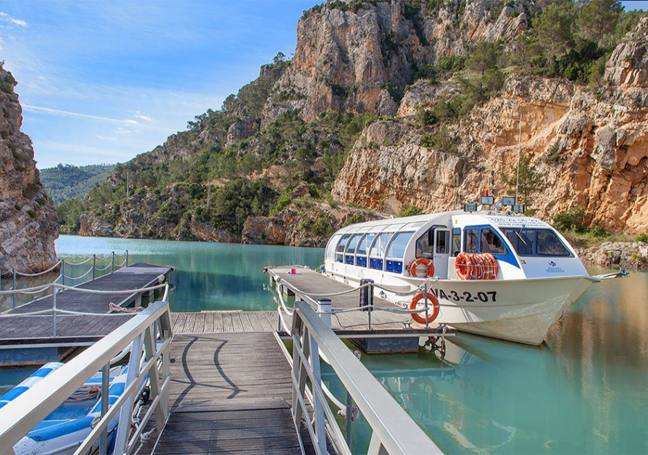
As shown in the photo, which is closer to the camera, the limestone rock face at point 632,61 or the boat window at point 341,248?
the boat window at point 341,248

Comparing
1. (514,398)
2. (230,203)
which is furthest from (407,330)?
(230,203)

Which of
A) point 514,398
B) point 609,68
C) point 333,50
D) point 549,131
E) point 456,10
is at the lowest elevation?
point 514,398

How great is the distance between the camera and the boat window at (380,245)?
17.0m

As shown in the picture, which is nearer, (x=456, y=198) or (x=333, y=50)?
(x=456, y=198)

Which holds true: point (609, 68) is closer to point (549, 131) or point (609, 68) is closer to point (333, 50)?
point (549, 131)

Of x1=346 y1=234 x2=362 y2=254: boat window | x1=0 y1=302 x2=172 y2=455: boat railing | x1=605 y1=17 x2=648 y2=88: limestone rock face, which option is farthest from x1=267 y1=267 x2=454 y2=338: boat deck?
x1=605 y1=17 x2=648 y2=88: limestone rock face

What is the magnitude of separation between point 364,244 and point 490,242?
6380 mm

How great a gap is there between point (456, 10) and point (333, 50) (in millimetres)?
26240

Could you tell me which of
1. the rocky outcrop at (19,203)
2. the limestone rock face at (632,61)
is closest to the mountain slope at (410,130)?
the limestone rock face at (632,61)

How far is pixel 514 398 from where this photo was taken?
9648mm

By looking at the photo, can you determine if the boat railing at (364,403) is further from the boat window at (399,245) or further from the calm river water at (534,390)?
the boat window at (399,245)

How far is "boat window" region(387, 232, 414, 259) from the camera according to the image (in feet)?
49.9

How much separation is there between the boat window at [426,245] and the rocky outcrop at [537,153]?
1531 inches

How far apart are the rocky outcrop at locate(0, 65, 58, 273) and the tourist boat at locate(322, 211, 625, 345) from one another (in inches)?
904
